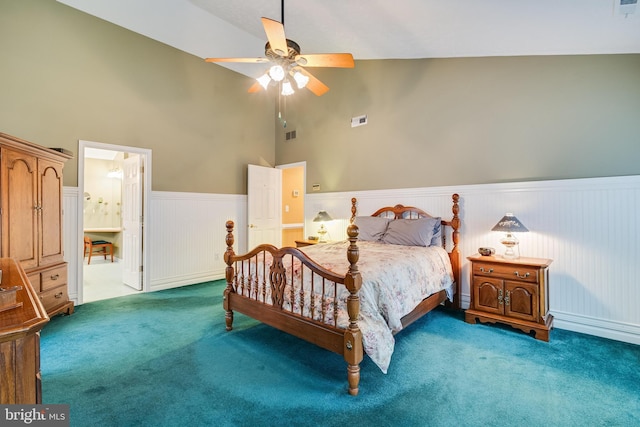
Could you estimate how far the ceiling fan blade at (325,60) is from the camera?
265 centimetres

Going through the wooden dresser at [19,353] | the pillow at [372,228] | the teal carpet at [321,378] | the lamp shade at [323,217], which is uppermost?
the lamp shade at [323,217]

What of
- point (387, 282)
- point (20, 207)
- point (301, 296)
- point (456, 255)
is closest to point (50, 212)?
point (20, 207)

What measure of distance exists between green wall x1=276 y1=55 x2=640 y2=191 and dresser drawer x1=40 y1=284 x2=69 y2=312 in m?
3.80

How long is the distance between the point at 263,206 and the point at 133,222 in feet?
7.11

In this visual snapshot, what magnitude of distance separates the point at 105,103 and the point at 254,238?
10.0ft

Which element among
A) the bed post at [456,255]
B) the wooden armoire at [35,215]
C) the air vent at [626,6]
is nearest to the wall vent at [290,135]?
the bed post at [456,255]

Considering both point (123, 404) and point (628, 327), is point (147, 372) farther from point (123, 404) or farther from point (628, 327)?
point (628, 327)

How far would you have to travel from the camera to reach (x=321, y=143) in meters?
5.32

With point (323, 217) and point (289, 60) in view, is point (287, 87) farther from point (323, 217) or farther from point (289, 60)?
point (323, 217)

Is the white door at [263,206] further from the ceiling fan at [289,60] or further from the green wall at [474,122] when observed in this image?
the ceiling fan at [289,60]

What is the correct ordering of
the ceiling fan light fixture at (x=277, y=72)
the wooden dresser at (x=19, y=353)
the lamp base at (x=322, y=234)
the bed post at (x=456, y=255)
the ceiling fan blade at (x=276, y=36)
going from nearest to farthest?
the wooden dresser at (x=19, y=353)
the ceiling fan blade at (x=276, y=36)
the ceiling fan light fixture at (x=277, y=72)
the bed post at (x=456, y=255)
the lamp base at (x=322, y=234)

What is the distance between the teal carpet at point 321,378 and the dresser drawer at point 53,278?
0.45m

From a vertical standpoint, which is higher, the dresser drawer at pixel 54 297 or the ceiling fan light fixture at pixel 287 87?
the ceiling fan light fixture at pixel 287 87

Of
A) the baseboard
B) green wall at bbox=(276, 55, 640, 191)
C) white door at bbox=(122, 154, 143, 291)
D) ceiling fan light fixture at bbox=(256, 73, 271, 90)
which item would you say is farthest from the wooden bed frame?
white door at bbox=(122, 154, 143, 291)
